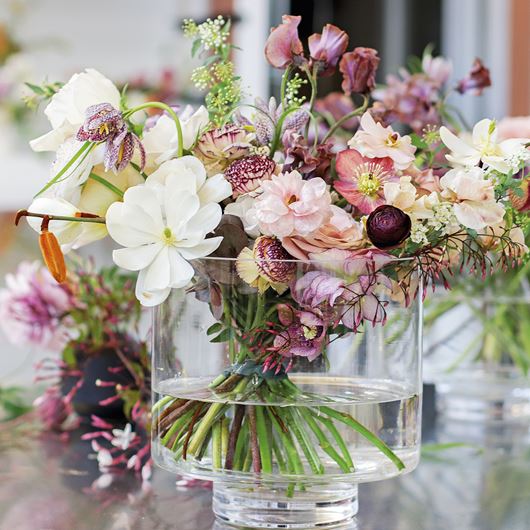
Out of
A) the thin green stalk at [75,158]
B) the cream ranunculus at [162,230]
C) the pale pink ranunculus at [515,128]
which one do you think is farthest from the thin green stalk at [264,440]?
the pale pink ranunculus at [515,128]

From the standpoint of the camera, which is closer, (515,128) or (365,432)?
(365,432)

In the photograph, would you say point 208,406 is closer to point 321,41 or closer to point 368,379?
point 368,379

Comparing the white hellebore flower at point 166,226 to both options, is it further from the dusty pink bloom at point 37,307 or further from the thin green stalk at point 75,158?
the dusty pink bloom at point 37,307

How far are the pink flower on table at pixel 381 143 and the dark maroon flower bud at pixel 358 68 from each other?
0.36 ft

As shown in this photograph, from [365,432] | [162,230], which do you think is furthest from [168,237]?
[365,432]

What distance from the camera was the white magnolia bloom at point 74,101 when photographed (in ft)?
2.49

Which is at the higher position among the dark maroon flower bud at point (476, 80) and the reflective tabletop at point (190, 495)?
the dark maroon flower bud at point (476, 80)

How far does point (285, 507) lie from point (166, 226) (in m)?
0.25

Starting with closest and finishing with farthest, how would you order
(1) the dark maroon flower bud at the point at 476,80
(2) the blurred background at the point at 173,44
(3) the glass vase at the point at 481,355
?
1. (1) the dark maroon flower bud at the point at 476,80
2. (3) the glass vase at the point at 481,355
3. (2) the blurred background at the point at 173,44

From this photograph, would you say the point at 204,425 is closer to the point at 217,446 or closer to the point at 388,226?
the point at 217,446

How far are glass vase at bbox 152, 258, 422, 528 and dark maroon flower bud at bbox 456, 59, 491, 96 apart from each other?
413 mm

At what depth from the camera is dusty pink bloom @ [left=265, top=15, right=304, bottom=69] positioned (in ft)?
2.64

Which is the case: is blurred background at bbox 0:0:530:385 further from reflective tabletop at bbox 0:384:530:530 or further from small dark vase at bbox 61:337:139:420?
reflective tabletop at bbox 0:384:530:530

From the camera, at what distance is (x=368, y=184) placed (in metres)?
0.73
